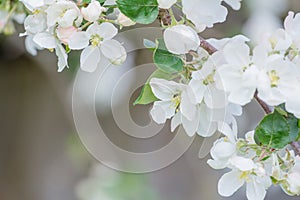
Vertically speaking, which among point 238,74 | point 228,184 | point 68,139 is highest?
point 238,74

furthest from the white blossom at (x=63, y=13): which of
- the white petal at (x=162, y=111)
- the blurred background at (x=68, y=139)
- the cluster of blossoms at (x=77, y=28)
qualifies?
the blurred background at (x=68, y=139)

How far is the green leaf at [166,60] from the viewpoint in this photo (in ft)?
1.45

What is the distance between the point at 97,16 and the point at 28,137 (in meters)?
2.00

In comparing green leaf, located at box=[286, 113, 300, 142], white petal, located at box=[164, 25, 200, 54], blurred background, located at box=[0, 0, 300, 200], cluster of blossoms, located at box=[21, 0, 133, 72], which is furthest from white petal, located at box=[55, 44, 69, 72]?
blurred background, located at box=[0, 0, 300, 200]

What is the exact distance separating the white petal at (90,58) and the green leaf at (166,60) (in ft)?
0.19

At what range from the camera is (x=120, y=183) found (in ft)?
5.80

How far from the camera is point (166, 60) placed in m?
0.44

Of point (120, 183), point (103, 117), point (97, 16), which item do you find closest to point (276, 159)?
point (97, 16)

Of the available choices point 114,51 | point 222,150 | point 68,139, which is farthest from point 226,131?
point 68,139

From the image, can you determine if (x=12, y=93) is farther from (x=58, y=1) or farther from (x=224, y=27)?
(x=58, y=1)

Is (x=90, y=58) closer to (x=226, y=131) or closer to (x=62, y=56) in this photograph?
(x=62, y=56)

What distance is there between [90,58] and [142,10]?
0.23 feet

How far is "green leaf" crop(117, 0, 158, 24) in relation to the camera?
43 centimetres

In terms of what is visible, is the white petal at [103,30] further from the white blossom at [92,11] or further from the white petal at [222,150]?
the white petal at [222,150]
